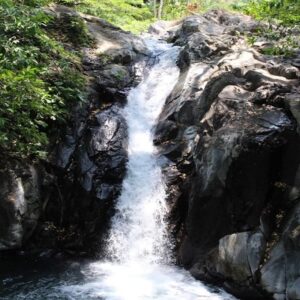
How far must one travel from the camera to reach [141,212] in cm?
1056

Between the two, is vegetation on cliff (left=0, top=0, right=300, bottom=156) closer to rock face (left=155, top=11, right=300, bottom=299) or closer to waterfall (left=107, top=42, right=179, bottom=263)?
rock face (left=155, top=11, right=300, bottom=299)

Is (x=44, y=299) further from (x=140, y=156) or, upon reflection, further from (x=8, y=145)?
(x=140, y=156)

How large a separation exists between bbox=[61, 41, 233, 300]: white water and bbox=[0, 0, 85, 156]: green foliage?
2.28m

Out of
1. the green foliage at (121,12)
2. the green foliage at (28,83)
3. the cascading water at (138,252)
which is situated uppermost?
the green foliage at (121,12)

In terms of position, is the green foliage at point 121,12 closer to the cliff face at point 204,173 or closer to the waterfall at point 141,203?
the cliff face at point 204,173

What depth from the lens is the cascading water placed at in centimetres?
810

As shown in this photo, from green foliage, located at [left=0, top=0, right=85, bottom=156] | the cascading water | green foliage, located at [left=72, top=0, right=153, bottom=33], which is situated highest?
green foliage, located at [left=72, top=0, right=153, bottom=33]

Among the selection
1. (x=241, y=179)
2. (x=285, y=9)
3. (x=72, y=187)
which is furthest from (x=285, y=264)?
(x=72, y=187)

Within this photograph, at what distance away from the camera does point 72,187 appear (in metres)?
10.6

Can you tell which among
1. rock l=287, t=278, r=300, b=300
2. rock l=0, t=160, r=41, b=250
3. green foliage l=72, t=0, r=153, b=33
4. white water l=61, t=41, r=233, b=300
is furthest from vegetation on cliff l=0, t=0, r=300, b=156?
green foliage l=72, t=0, r=153, b=33

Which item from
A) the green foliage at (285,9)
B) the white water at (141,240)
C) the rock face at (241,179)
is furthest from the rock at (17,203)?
the green foliage at (285,9)

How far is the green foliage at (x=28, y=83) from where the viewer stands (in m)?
8.61

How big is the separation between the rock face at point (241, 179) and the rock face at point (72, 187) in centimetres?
158

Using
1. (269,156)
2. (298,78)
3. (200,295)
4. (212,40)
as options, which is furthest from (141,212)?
(212,40)
